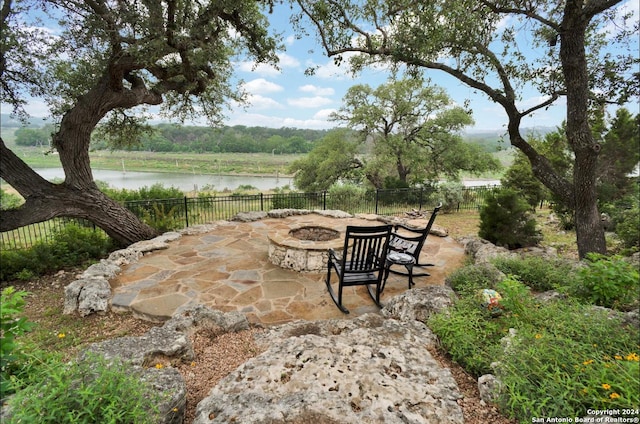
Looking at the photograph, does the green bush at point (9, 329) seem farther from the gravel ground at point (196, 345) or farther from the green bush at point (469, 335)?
the green bush at point (469, 335)

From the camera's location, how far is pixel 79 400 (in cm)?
123

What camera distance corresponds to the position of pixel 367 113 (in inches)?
Answer: 658

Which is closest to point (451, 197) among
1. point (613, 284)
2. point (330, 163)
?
point (330, 163)

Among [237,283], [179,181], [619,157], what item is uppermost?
[619,157]

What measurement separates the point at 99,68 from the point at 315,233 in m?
5.26

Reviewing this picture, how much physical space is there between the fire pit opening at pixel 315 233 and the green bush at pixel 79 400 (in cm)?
393

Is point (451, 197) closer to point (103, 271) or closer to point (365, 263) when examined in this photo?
point (365, 263)

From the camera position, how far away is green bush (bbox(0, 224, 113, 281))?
190 inches

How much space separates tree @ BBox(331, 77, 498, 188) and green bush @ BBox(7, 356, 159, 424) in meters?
15.7

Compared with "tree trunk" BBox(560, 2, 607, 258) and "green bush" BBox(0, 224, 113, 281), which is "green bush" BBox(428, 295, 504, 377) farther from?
"green bush" BBox(0, 224, 113, 281)

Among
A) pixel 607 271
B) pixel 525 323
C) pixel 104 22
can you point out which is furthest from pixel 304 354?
pixel 104 22

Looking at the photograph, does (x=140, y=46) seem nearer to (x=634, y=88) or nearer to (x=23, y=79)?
(x=23, y=79)

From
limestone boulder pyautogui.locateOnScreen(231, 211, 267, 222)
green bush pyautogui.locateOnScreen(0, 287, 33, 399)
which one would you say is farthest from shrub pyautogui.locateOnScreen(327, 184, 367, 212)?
green bush pyautogui.locateOnScreen(0, 287, 33, 399)

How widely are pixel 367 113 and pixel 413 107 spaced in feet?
8.68
